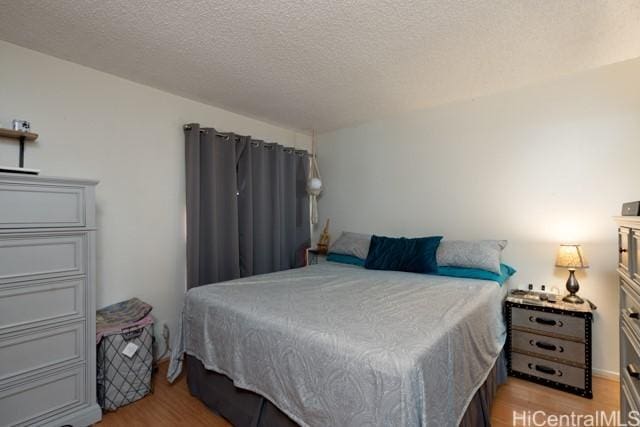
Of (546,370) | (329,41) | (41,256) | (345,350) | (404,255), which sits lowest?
(546,370)

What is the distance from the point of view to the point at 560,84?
243cm

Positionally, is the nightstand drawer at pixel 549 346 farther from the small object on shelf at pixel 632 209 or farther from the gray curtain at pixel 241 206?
the gray curtain at pixel 241 206

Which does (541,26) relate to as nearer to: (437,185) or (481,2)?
(481,2)

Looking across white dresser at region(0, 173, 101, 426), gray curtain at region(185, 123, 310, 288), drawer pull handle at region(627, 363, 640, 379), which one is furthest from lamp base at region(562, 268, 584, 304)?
white dresser at region(0, 173, 101, 426)

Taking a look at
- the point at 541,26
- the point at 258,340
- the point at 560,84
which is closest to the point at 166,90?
the point at 258,340

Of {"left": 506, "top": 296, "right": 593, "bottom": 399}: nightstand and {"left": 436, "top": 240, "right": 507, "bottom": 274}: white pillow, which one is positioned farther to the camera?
{"left": 436, "top": 240, "right": 507, "bottom": 274}: white pillow

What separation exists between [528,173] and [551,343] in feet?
4.45

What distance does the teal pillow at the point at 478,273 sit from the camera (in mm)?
2365

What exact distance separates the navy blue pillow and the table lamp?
0.89m

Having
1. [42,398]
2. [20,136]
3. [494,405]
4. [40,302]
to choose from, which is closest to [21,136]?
[20,136]

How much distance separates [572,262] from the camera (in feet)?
7.12

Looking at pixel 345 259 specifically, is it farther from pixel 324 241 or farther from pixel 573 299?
pixel 573 299

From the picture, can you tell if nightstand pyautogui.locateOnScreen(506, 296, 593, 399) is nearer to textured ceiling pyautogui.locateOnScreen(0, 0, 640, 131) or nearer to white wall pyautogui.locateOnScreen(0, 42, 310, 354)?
textured ceiling pyautogui.locateOnScreen(0, 0, 640, 131)

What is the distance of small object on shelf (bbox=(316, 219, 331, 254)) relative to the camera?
3.70m
